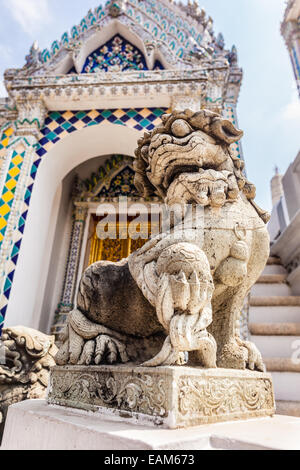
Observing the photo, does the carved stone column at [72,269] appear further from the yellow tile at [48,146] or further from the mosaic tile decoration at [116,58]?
the mosaic tile decoration at [116,58]

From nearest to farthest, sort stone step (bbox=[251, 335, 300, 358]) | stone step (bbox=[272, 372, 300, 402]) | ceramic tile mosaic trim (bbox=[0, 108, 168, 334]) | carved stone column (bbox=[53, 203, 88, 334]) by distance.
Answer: stone step (bbox=[272, 372, 300, 402])
stone step (bbox=[251, 335, 300, 358])
ceramic tile mosaic trim (bbox=[0, 108, 168, 334])
carved stone column (bbox=[53, 203, 88, 334])

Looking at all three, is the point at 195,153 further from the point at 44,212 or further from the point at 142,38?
the point at 142,38

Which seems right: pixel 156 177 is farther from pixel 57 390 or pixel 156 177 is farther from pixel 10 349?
pixel 10 349

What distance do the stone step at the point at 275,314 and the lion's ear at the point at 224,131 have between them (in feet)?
7.78

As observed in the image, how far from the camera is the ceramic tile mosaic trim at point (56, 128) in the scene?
411 cm

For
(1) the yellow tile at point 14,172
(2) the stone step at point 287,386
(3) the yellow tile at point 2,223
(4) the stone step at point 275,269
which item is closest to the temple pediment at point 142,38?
(1) the yellow tile at point 14,172

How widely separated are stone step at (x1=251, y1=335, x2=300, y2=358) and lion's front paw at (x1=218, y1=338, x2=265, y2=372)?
1796mm

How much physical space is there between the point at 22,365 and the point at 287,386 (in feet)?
7.10

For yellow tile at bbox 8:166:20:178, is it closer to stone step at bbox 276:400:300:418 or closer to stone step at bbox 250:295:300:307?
stone step at bbox 250:295:300:307

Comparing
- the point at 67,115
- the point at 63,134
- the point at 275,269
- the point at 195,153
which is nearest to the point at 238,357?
the point at 195,153

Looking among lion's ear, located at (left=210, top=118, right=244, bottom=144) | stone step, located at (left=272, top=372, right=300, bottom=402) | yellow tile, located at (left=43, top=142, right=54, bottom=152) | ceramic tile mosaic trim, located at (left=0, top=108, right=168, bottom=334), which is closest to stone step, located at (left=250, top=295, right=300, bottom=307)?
stone step, located at (left=272, top=372, right=300, bottom=402)

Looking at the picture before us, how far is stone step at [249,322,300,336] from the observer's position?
9.92ft

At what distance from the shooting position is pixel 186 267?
114cm

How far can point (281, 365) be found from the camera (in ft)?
A: 8.90
